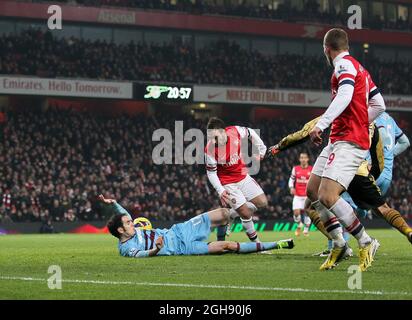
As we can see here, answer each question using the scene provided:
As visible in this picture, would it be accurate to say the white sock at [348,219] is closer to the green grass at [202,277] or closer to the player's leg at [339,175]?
the player's leg at [339,175]

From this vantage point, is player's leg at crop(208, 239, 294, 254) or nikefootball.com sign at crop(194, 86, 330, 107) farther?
nikefootball.com sign at crop(194, 86, 330, 107)

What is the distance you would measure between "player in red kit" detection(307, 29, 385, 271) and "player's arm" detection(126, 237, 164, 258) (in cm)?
274

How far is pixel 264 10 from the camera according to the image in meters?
49.7

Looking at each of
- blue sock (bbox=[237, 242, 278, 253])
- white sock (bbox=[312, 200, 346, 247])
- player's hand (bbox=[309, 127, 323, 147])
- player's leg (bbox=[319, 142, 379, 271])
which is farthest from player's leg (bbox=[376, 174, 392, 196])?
player's hand (bbox=[309, 127, 323, 147])

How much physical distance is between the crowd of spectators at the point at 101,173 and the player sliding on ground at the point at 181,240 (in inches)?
766

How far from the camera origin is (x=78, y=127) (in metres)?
40.4

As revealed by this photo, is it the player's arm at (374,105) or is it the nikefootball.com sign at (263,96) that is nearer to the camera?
the player's arm at (374,105)

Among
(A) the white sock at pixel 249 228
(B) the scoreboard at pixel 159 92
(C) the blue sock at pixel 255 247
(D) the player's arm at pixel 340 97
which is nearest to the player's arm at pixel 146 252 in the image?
(C) the blue sock at pixel 255 247

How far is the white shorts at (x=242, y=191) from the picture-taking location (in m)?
14.5

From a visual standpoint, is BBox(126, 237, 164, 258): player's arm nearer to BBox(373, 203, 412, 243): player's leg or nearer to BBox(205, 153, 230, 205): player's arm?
BBox(205, 153, 230, 205): player's arm

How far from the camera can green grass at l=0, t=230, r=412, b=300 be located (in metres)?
7.78

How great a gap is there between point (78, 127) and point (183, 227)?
28.4 m

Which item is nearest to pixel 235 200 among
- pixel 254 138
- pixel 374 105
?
pixel 254 138

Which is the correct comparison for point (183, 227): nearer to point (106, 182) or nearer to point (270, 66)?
point (106, 182)
